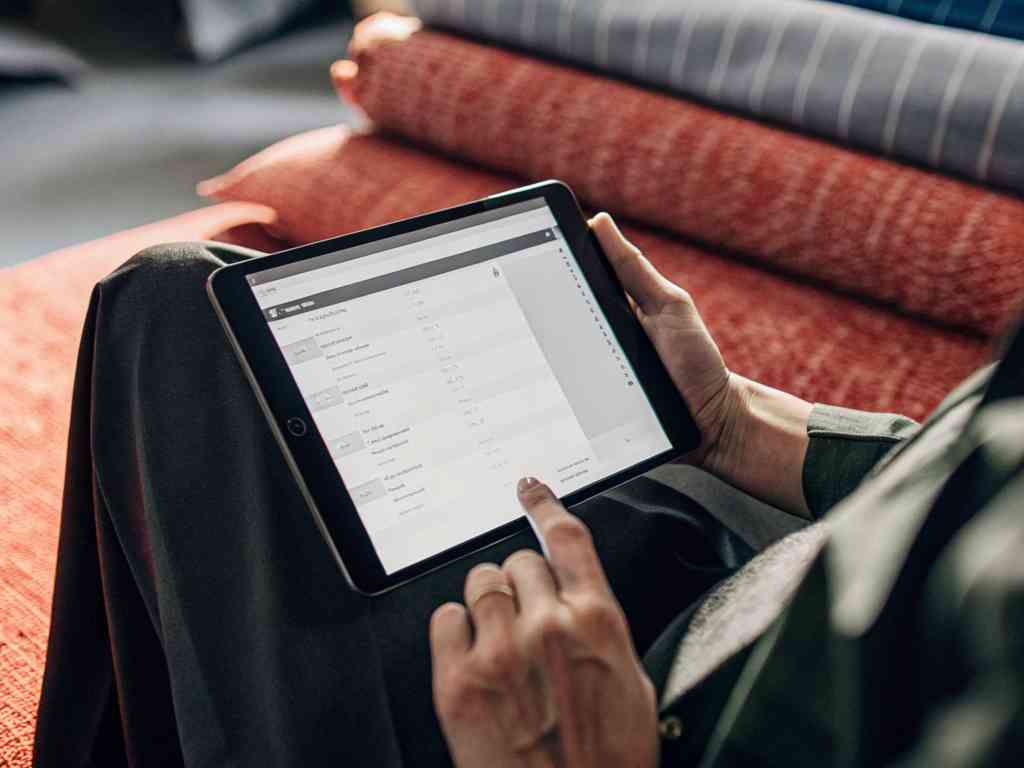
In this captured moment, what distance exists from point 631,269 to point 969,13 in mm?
709

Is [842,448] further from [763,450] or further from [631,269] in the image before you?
[631,269]

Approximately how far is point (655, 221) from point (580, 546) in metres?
0.72

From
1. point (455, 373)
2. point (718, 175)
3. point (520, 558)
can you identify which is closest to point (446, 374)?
point (455, 373)

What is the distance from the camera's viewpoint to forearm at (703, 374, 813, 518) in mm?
614

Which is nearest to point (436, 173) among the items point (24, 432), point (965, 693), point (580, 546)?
point (24, 432)

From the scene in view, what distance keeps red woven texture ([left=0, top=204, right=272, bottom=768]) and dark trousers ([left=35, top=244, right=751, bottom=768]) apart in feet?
0.22

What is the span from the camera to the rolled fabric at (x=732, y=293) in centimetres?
84

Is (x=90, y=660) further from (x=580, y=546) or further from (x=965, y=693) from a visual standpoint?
(x=965, y=693)

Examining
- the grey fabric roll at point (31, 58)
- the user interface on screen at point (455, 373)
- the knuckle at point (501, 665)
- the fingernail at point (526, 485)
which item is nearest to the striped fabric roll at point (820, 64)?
the user interface on screen at point (455, 373)

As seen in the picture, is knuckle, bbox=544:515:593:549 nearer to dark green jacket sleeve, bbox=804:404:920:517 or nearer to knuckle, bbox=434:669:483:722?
knuckle, bbox=434:669:483:722

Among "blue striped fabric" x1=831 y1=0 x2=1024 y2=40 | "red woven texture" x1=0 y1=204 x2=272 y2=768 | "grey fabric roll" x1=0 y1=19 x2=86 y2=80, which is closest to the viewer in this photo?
"red woven texture" x1=0 y1=204 x2=272 y2=768

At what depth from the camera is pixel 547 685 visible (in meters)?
0.36

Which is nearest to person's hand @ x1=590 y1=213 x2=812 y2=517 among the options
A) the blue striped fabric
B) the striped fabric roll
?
the striped fabric roll

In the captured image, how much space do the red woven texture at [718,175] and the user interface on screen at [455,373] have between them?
45 centimetres
